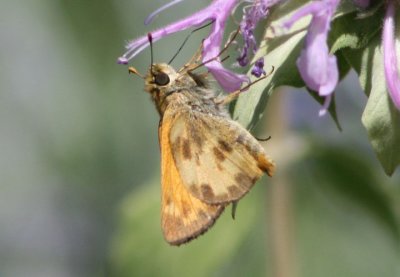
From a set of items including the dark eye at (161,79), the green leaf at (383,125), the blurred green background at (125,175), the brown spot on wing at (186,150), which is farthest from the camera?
the blurred green background at (125,175)

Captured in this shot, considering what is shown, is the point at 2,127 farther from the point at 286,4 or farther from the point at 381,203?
the point at 286,4

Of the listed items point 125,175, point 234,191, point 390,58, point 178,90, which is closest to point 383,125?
point 390,58

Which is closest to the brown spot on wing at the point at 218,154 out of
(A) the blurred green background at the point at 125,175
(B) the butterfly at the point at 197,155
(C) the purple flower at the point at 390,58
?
(B) the butterfly at the point at 197,155

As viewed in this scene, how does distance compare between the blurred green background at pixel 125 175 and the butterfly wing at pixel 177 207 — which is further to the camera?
the blurred green background at pixel 125 175

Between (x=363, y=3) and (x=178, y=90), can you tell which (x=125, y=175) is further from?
(x=363, y=3)

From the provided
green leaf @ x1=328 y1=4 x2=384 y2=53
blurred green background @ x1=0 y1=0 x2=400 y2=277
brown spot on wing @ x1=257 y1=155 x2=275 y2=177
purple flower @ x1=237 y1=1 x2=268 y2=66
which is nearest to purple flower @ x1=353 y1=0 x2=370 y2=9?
green leaf @ x1=328 y1=4 x2=384 y2=53

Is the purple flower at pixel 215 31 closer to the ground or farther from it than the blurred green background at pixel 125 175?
farther from it

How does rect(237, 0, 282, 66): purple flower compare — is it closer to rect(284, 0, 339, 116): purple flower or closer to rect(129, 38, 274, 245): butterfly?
rect(129, 38, 274, 245): butterfly

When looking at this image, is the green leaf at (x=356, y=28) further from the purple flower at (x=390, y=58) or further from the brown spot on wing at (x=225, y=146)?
the brown spot on wing at (x=225, y=146)
